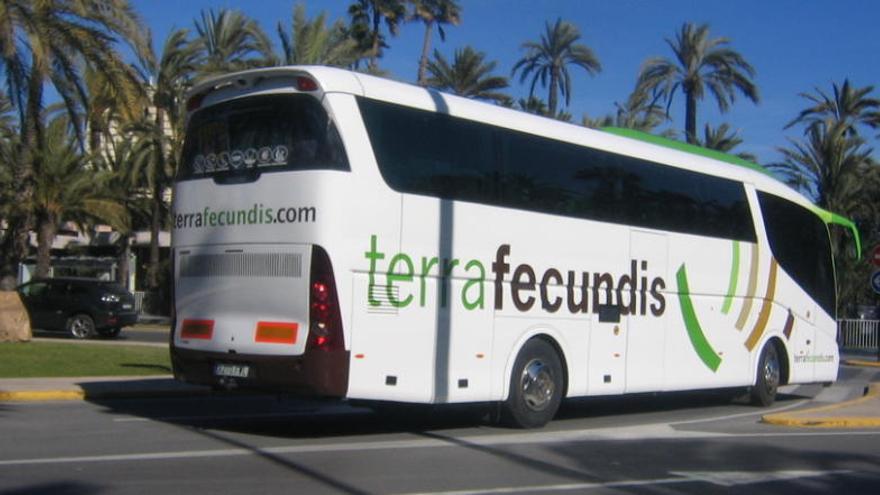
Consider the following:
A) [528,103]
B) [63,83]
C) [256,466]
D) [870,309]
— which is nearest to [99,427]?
[256,466]

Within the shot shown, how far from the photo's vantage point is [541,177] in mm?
12906

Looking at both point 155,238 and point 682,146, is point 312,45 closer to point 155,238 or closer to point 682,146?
point 155,238

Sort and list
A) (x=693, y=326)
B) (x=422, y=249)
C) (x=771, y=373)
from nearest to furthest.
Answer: (x=422, y=249) < (x=693, y=326) < (x=771, y=373)

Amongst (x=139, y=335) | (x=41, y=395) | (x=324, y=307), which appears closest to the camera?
(x=324, y=307)

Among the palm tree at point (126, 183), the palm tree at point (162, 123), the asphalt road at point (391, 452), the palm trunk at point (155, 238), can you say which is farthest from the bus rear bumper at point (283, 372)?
the palm trunk at point (155, 238)

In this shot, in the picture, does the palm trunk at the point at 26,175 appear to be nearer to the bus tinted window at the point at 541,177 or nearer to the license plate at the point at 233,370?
the license plate at the point at 233,370

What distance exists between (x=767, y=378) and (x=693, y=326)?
259 centimetres

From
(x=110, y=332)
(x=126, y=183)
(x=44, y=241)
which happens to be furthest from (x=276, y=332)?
(x=126, y=183)

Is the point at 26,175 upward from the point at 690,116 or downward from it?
downward

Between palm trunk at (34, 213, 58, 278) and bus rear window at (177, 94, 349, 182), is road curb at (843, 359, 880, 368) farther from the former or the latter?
palm trunk at (34, 213, 58, 278)

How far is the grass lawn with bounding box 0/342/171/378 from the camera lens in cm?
1759

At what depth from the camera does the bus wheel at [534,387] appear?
12609 mm

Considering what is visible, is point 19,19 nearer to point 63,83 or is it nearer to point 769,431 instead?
point 63,83

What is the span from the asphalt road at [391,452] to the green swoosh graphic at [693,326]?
100 centimetres
